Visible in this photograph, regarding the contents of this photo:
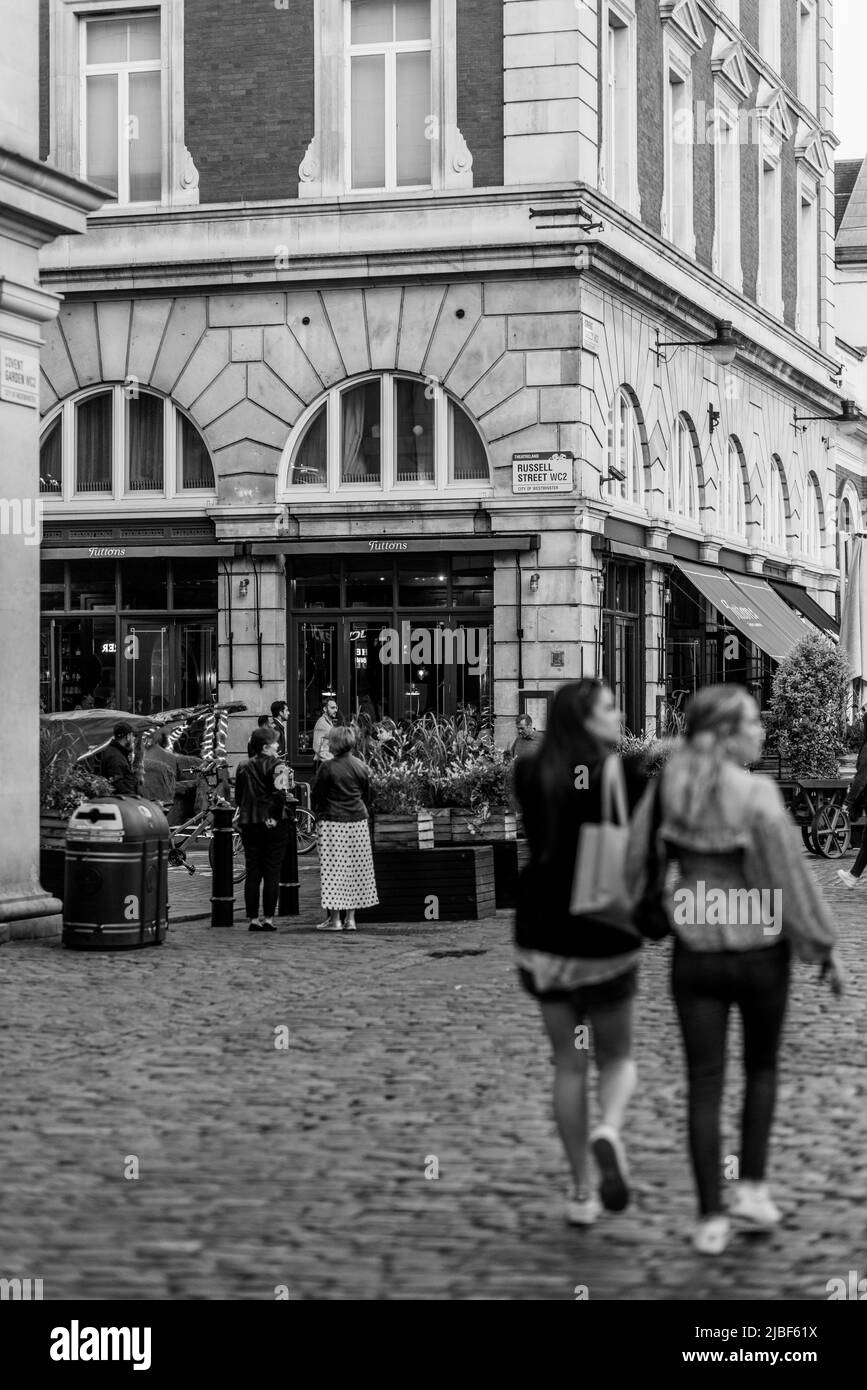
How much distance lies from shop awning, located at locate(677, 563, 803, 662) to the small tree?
3.41 metres

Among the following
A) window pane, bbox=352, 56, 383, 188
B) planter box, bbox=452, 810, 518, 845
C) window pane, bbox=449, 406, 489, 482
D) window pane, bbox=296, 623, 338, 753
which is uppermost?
window pane, bbox=352, 56, 383, 188

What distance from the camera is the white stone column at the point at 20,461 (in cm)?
1516

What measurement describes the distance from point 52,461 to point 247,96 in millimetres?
5814

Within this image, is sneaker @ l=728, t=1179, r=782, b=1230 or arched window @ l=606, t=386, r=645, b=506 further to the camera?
arched window @ l=606, t=386, r=645, b=506

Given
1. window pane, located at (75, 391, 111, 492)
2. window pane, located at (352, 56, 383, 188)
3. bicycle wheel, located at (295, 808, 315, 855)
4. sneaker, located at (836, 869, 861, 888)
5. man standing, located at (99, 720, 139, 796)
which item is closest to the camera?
sneaker, located at (836, 869, 861, 888)

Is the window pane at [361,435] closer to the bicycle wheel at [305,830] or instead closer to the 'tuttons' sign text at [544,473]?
the 'tuttons' sign text at [544,473]

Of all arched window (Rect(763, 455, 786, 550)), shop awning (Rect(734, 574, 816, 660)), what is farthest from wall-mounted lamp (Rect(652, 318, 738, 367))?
arched window (Rect(763, 455, 786, 550))

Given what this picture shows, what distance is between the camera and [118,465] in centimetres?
2920

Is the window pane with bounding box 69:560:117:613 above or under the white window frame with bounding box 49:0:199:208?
under

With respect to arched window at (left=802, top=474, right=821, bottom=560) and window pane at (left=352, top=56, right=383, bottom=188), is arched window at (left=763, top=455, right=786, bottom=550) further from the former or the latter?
window pane at (left=352, top=56, right=383, bottom=188)

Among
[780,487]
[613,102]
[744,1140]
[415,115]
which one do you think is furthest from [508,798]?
[780,487]

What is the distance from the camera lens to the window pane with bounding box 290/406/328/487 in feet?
93.5

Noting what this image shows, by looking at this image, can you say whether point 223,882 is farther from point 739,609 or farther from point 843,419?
point 843,419
